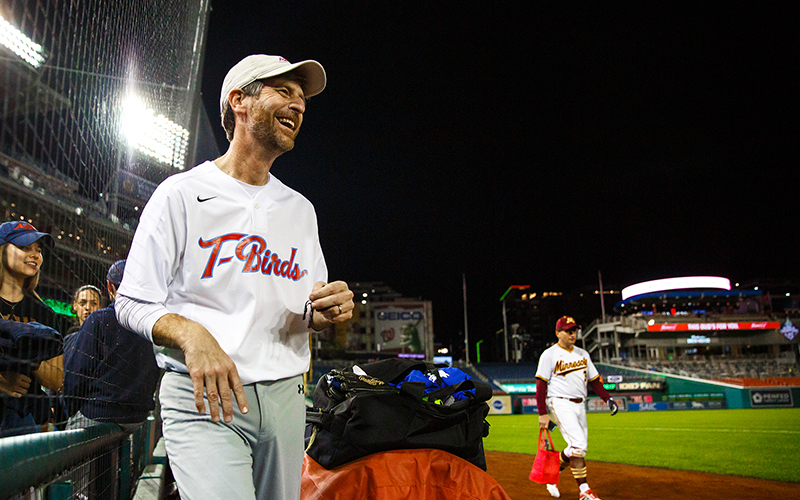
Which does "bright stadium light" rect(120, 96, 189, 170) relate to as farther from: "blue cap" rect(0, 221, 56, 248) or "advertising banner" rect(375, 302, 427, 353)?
"advertising banner" rect(375, 302, 427, 353)

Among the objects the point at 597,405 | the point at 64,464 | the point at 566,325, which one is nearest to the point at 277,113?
the point at 64,464

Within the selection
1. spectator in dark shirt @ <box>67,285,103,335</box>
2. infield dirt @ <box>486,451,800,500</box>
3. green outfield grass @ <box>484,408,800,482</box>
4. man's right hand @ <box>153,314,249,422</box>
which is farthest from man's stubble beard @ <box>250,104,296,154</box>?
green outfield grass @ <box>484,408,800,482</box>

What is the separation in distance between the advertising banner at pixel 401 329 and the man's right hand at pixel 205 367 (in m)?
48.2

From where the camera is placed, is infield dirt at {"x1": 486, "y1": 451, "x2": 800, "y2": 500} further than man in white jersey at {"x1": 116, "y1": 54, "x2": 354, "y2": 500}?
Yes

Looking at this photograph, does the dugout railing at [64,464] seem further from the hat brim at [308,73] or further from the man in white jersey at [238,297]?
the hat brim at [308,73]

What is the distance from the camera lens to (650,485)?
22.6 feet

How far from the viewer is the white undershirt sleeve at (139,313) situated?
140cm

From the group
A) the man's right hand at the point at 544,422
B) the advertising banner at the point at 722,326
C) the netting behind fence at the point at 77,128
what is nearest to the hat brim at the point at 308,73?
the netting behind fence at the point at 77,128

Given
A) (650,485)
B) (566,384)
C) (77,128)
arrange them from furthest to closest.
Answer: (566,384) → (650,485) → (77,128)

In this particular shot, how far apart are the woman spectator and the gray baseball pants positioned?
0.36m

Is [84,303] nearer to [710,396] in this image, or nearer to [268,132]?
[268,132]

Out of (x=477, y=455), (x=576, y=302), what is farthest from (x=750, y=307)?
(x=477, y=455)

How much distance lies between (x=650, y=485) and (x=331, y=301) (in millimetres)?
7061

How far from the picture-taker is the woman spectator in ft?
4.76
